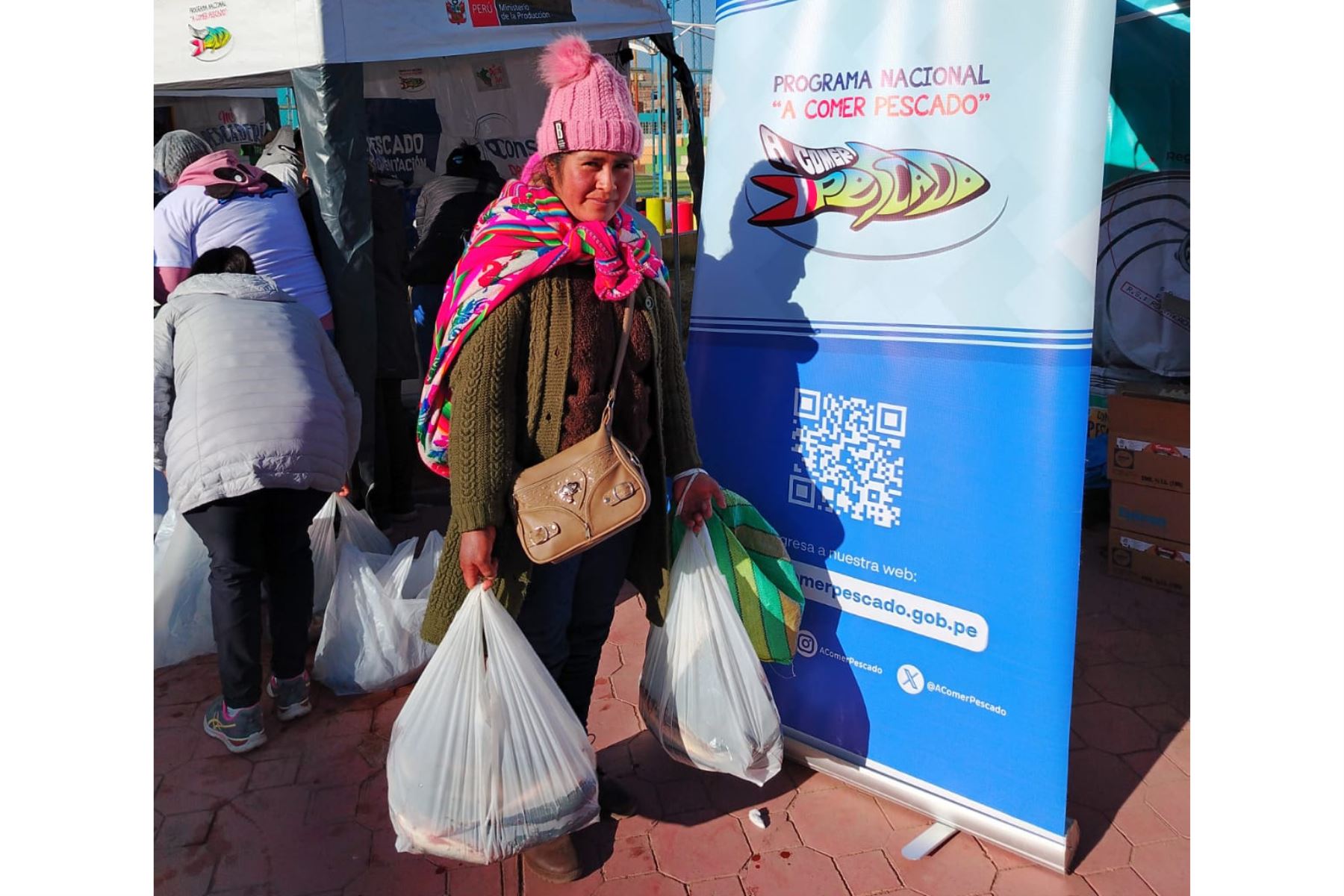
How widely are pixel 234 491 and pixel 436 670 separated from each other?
1.00 meters

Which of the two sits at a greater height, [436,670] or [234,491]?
[234,491]

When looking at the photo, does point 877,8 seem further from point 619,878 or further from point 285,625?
point 285,625

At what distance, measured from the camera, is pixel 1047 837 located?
225 centimetres

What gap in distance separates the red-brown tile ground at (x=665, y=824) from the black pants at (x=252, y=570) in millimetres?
302

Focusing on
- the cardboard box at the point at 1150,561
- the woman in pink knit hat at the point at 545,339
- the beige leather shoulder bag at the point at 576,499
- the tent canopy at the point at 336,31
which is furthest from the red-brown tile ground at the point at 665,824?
the tent canopy at the point at 336,31

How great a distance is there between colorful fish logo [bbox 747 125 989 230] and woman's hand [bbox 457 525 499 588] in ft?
3.86

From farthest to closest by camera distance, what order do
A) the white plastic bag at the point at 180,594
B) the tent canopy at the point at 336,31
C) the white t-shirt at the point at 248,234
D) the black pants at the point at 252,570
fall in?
the tent canopy at the point at 336,31 → the white t-shirt at the point at 248,234 → the white plastic bag at the point at 180,594 → the black pants at the point at 252,570

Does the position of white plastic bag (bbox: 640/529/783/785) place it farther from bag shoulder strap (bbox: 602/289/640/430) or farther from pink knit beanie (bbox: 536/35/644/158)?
pink knit beanie (bbox: 536/35/644/158)

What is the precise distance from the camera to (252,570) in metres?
2.80

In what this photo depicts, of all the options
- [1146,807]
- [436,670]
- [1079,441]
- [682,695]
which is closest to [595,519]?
Result: [436,670]

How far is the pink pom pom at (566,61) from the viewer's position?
6.35 feet

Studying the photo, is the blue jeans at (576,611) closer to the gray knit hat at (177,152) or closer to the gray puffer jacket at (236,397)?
the gray puffer jacket at (236,397)

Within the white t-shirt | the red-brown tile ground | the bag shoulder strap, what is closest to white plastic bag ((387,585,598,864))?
the red-brown tile ground

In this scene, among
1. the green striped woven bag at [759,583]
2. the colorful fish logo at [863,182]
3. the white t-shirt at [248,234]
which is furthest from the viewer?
the white t-shirt at [248,234]
